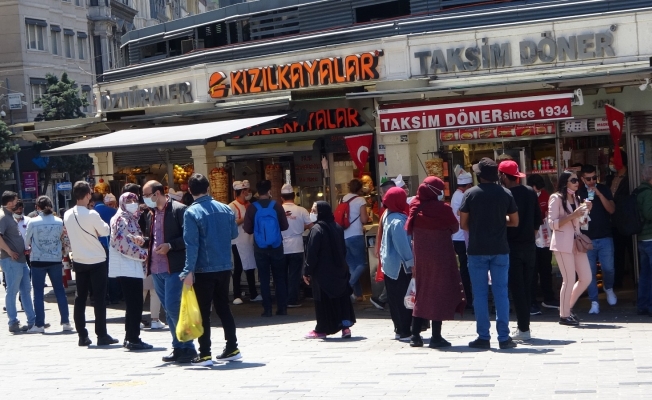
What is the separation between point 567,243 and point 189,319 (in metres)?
4.15

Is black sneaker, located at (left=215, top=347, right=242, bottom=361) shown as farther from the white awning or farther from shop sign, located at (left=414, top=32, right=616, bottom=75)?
shop sign, located at (left=414, top=32, right=616, bottom=75)

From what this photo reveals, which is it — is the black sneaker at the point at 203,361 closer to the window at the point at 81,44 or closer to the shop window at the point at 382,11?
the shop window at the point at 382,11

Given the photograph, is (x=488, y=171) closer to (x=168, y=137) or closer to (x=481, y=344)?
(x=481, y=344)

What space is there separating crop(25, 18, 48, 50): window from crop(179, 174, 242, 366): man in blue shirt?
153ft

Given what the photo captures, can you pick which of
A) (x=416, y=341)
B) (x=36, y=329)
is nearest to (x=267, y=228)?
(x=36, y=329)

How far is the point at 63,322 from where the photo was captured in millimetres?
13492

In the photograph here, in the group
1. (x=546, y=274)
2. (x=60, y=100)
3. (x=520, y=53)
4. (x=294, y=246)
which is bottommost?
Answer: (x=546, y=274)

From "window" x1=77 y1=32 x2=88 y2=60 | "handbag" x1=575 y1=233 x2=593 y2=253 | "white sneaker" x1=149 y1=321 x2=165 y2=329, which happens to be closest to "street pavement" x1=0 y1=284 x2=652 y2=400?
"white sneaker" x1=149 y1=321 x2=165 y2=329

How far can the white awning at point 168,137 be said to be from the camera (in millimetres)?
13859

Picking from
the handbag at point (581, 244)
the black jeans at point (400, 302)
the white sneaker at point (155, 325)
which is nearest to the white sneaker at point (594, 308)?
the handbag at point (581, 244)

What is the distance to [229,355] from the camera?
9875 mm

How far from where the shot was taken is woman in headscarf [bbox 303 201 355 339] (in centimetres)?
1128

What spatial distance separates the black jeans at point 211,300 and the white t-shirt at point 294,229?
4601 millimetres

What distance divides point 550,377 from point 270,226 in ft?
20.8
